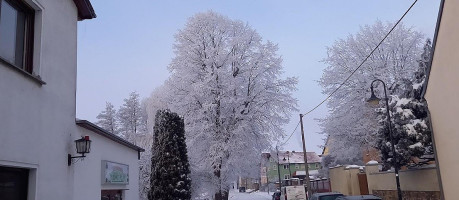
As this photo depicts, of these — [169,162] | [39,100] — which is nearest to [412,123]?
[169,162]

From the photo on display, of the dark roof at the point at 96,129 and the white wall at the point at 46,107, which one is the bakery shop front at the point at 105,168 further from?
the white wall at the point at 46,107

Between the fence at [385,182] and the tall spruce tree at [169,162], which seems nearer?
the fence at [385,182]

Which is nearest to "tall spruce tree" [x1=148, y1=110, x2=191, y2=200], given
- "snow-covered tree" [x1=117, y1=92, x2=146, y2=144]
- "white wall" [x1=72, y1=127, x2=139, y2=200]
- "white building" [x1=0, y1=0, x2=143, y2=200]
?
"white wall" [x1=72, y1=127, x2=139, y2=200]

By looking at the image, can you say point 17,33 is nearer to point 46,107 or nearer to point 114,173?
point 46,107

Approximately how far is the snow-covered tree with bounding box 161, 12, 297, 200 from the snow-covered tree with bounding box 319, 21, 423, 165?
12.0ft

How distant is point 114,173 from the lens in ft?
36.5

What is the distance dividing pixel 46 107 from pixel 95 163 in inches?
131

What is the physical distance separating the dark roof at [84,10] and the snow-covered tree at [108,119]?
31.4 meters

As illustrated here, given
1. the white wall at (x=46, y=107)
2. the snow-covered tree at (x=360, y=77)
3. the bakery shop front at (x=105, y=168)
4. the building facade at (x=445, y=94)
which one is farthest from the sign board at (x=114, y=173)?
the snow-covered tree at (x=360, y=77)

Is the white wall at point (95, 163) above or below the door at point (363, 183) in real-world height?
above

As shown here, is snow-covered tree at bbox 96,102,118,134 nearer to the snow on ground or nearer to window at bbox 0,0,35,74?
the snow on ground

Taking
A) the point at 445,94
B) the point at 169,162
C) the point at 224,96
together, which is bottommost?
the point at 169,162

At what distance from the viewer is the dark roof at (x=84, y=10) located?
8.73m

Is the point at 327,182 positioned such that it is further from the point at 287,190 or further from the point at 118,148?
Result: the point at 118,148
